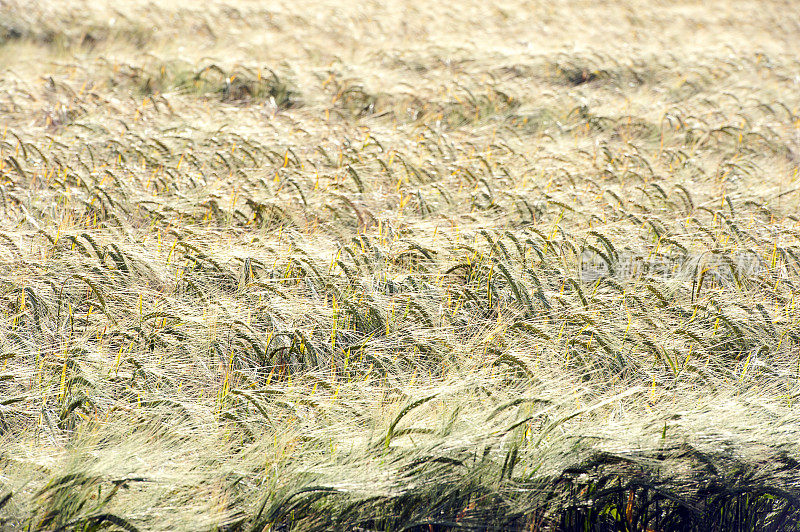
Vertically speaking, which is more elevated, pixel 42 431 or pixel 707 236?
pixel 707 236

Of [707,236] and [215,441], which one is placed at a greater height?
[707,236]

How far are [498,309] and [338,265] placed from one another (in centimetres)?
73

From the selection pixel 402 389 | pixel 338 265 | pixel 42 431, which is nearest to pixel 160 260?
pixel 338 265

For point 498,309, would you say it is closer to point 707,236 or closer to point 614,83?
point 707,236

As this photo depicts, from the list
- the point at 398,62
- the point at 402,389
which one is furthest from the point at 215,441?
the point at 398,62

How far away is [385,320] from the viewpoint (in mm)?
2750

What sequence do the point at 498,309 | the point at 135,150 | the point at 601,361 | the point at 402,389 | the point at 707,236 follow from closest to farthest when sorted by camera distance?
1. the point at 402,389
2. the point at 601,361
3. the point at 498,309
4. the point at 707,236
5. the point at 135,150

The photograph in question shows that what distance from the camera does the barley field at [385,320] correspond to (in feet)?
6.49

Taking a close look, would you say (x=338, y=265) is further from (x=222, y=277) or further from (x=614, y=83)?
(x=614, y=83)

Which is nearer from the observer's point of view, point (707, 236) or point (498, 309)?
point (498, 309)

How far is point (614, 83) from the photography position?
7.83m

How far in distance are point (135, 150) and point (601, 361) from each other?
3.20 meters

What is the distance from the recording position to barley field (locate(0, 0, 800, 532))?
1.98m

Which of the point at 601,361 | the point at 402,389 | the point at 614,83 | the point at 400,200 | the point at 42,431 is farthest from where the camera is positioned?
the point at 614,83
